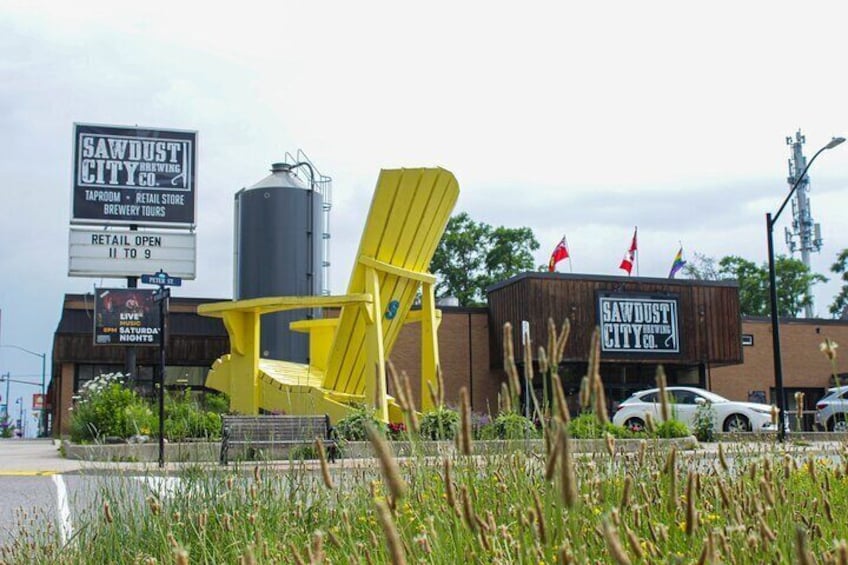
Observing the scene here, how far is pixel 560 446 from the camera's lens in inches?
67.0

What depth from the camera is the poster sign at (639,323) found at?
Result: 1137 inches

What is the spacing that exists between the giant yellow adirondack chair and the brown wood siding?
943 cm

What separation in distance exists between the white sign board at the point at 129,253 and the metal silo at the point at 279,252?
1.69 meters

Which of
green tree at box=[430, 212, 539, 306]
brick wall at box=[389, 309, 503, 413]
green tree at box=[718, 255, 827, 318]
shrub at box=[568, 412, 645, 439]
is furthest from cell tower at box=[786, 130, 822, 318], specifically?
shrub at box=[568, 412, 645, 439]

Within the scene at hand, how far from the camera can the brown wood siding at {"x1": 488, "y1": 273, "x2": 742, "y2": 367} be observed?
91.5 ft

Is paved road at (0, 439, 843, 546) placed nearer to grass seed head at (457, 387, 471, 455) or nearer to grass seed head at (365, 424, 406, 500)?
grass seed head at (457, 387, 471, 455)

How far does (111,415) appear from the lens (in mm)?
17859

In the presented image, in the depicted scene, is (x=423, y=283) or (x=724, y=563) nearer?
(x=724, y=563)

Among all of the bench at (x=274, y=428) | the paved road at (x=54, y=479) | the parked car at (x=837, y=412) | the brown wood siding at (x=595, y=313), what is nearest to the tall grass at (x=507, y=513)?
the parked car at (x=837, y=412)

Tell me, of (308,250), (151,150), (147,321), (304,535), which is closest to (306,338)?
(308,250)

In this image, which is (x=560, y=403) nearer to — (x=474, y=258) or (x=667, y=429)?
(x=667, y=429)

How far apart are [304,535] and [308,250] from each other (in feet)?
81.4

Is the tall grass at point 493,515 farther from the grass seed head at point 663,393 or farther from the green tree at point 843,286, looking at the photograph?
the green tree at point 843,286

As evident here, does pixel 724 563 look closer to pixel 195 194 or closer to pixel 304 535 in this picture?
pixel 304 535
